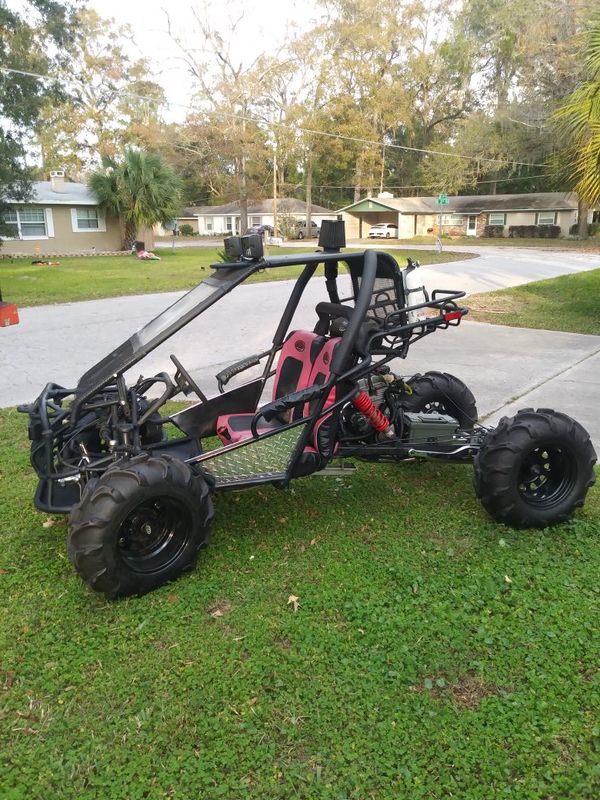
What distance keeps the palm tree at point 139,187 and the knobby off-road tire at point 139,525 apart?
28.3 m

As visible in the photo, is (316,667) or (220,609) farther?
(220,609)

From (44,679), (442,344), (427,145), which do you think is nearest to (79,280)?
(442,344)

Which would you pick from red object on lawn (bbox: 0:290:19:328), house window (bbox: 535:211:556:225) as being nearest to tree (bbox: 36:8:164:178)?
house window (bbox: 535:211:556:225)

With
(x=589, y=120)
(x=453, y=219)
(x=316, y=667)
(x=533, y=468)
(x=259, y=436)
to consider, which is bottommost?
(x=316, y=667)

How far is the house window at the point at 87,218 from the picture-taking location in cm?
3200

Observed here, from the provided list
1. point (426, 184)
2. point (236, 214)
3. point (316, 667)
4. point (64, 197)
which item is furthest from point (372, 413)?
point (236, 214)

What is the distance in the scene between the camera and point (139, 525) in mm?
3086

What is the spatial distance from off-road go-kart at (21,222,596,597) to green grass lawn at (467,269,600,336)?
22.9 ft

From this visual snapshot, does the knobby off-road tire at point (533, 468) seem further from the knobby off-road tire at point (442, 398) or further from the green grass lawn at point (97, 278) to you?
the green grass lawn at point (97, 278)

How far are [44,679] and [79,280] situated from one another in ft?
54.3

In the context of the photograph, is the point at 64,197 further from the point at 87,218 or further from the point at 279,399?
the point at 279,399

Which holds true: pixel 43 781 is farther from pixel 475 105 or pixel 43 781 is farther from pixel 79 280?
pixel 475 105

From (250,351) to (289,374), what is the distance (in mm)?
4542

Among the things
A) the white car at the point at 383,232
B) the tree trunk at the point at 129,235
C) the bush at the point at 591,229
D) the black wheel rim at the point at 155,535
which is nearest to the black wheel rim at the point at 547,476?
the black wheel rim at the point at 155,535
